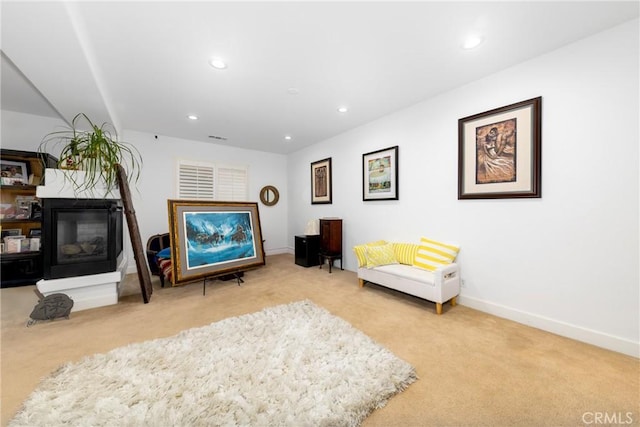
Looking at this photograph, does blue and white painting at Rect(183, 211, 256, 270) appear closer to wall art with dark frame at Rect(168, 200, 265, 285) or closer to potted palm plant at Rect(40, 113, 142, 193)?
wall art with dark frame at Rect(168, 200, 265, 285)

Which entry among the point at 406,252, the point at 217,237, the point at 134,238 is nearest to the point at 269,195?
the point at 217,237

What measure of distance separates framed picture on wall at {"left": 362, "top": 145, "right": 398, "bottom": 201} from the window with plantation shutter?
3018 millimetres

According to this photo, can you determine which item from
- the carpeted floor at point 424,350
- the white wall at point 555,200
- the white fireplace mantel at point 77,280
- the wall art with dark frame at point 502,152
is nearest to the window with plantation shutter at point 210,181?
the white fireplace mantel at point 77,280

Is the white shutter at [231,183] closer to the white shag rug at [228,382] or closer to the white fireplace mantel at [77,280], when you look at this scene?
the white fireplace mantel at [77,280]

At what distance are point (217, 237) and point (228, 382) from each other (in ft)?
7.36

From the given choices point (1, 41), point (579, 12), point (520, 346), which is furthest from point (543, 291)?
point (1, 41)

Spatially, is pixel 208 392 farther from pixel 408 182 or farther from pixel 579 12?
pixel 579 12

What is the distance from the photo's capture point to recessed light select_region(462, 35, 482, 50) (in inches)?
81.0

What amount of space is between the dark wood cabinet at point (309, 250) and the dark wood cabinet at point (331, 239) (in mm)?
263

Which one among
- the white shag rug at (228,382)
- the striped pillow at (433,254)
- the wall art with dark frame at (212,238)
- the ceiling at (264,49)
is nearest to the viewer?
the white shag rug at (228,382)

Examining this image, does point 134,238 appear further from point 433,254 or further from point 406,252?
point 433,254

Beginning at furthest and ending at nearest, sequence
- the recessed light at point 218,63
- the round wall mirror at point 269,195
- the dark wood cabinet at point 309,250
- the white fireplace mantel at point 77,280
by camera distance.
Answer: the round wall mirror at point 269,195 < the dark wood cabinet at point 309,250 < the white fireplace mantel at point 77,280 < the recessed light at point 218,63

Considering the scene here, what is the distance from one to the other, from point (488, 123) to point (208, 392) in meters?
3.51

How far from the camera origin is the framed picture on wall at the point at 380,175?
365 centimetres
